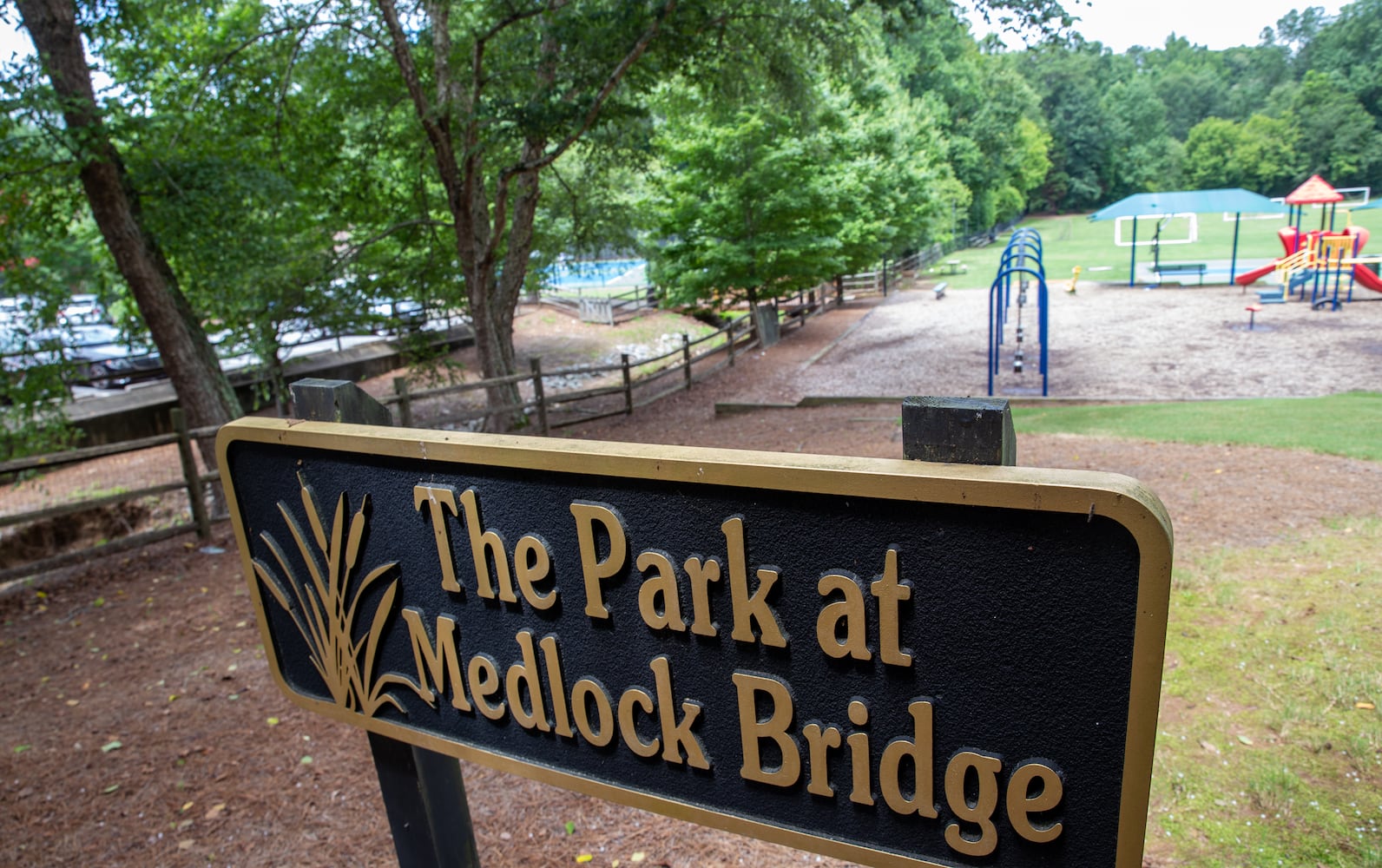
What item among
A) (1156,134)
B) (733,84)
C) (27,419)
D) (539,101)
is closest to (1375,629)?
(539,101)

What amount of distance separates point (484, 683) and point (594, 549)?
0.42 m

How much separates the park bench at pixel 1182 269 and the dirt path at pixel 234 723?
17895 mm

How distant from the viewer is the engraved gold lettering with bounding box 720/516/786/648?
1298 mm

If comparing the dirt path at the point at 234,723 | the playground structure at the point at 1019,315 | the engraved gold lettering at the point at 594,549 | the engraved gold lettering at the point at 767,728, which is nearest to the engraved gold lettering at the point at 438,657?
the engraved gold lettering at the point at 594,549

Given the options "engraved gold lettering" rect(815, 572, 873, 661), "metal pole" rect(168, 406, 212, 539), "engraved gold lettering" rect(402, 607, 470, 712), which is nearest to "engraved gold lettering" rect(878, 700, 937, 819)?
"engraved gold lettering" rect(815, 572, 873, 661)

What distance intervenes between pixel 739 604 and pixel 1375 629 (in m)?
4.70

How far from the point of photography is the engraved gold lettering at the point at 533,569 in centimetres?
153

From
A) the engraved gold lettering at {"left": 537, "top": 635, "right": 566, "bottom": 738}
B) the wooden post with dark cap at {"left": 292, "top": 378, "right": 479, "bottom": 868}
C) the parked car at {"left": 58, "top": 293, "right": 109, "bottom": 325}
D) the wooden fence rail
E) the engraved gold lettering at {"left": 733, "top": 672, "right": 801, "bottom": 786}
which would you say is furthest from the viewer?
the parked car at {"left": 58, "top": 293, "right": 109, "bottom": 325}

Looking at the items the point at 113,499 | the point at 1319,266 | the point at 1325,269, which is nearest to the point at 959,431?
the point at 113,499

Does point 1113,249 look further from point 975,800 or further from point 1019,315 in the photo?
point 975,800

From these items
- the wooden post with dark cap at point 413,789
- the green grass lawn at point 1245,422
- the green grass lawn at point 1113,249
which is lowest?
the green grass lawn at point 1113,249

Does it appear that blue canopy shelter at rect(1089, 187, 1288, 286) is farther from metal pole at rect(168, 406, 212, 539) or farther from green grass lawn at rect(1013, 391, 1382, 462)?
metal pole at rect(168, 406, 212, 539)

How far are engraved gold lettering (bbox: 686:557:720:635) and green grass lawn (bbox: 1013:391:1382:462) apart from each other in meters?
7.35

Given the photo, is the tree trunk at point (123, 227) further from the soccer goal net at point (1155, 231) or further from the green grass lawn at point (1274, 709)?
the soccer goal net at point (1155, 231)
